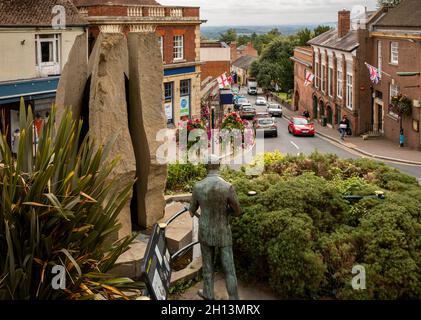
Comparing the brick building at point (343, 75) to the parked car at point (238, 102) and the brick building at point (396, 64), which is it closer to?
the brick building at point (396, 64)

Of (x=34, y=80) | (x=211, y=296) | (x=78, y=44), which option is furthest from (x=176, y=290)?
(x=34, y=80)

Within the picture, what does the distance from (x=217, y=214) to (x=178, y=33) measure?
31.4 metres

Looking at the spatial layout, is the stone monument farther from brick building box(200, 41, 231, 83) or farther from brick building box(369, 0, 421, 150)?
brick building box(200, 41, 231, 83)

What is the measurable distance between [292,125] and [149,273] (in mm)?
34111

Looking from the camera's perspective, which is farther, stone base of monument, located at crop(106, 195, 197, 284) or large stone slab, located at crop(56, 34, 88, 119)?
large stone slab, located at crop(56, 34, 88, 119)

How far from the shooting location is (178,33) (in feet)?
123

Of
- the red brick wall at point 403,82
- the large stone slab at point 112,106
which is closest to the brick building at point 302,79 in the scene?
the red brick wall at point 403,82

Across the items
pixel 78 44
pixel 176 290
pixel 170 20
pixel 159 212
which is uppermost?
pixel 170 20

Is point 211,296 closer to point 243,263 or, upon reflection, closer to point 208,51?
point 243,263

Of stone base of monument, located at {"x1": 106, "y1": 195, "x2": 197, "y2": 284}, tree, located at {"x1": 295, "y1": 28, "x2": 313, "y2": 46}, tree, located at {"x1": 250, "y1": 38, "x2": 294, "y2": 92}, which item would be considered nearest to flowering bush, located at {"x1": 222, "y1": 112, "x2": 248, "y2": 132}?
stone base of monument, located at {"x1": 106, "y1": 195, "x2": 197, "y2": 284}

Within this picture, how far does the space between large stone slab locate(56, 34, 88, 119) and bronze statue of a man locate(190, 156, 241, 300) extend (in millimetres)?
3503

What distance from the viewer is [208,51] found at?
72.2 meters

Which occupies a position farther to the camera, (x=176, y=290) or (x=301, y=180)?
(x=301, y=180)

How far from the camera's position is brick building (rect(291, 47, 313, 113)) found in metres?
55.5
